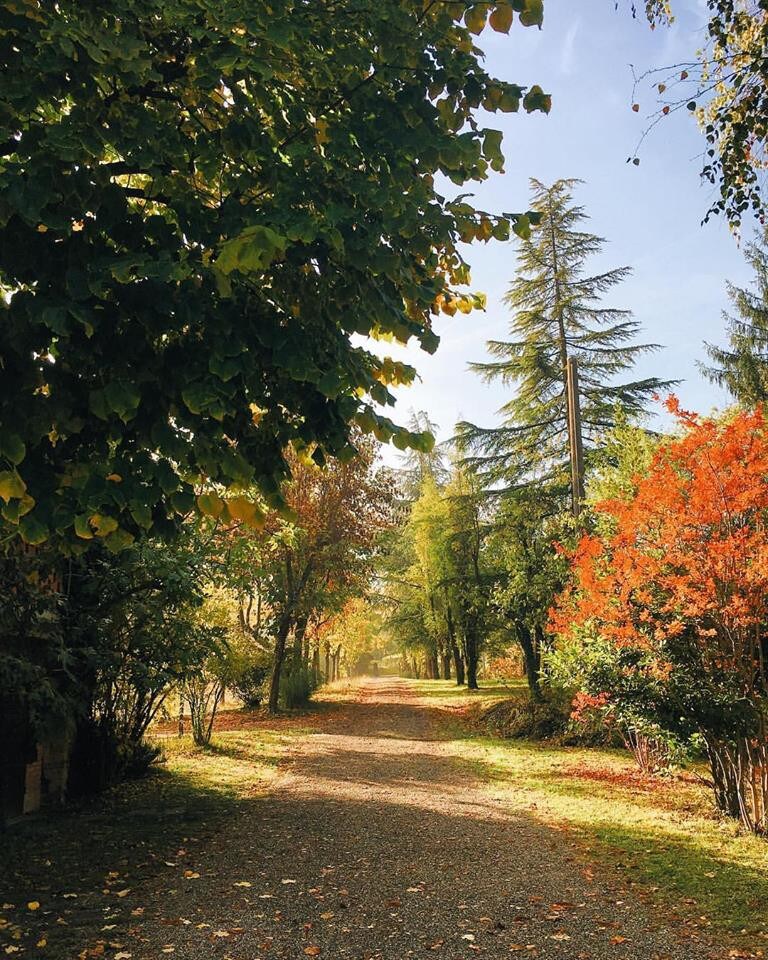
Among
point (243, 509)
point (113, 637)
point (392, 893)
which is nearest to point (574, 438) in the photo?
point (113, 637)

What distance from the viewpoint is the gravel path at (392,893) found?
4.32 m

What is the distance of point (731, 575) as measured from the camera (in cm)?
746

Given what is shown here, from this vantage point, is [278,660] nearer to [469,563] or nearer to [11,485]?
[469,563]

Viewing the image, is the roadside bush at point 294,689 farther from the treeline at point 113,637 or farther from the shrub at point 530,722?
the treeline at point 113,637

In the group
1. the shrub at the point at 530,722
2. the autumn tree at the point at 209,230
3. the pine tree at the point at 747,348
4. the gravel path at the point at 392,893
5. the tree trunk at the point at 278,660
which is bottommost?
the shrub at the point at 530,722

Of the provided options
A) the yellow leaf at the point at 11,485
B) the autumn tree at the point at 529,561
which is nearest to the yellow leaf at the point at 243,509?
the yellow leaf at the point at 11,485

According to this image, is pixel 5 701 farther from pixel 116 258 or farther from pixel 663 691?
pixel 663 691

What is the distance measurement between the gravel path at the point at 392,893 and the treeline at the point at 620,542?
215 centimetres

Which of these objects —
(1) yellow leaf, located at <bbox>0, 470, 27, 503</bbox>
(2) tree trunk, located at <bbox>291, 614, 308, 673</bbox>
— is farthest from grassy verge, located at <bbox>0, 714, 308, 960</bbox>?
(2) tree trunk, located at <bbox>291, 614, 308, 673</bbox>

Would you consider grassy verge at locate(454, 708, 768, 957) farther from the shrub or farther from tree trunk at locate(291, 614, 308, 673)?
tree trunk at locate(291, 614, 308, 673)

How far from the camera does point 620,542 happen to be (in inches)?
355

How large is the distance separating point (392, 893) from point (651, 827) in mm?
A: 3604

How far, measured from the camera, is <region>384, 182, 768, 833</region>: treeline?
7488mm

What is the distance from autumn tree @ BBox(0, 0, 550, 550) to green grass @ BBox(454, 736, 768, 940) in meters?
4.41
